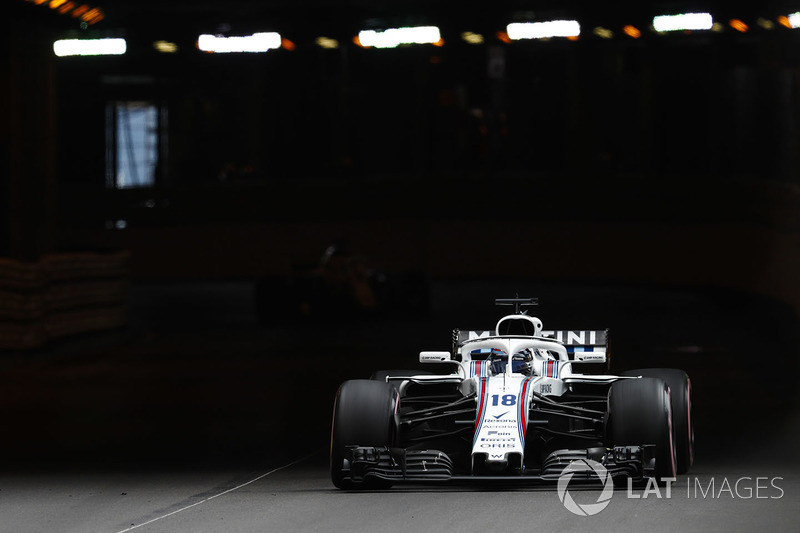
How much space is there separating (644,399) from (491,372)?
1216 mm

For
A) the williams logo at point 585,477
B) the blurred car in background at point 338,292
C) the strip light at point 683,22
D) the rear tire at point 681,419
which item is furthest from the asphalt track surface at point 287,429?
the strip light at point 683,22

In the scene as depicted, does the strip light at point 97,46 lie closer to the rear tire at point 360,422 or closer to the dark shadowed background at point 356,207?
the dark shadowed background at point 356,207

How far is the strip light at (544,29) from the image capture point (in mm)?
31031

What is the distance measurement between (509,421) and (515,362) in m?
0.96

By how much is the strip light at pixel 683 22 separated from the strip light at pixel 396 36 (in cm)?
432

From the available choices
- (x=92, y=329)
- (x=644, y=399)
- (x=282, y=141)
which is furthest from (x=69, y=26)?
(x=282, y=141)

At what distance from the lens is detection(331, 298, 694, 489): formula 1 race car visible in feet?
31.9

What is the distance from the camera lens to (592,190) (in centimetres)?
3684

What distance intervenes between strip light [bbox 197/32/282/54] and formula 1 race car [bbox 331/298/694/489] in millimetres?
20509

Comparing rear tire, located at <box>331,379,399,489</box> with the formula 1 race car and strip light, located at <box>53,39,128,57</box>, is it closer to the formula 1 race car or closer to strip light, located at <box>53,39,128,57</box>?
the formula 1 race car

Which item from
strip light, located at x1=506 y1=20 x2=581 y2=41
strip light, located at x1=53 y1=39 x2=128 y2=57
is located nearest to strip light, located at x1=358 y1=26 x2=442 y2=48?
strip light, located at x1=506 y1=20 x2=581 y2=41

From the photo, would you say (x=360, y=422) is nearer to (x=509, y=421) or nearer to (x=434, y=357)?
(x=509, y=421)

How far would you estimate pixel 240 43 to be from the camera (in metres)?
32.2

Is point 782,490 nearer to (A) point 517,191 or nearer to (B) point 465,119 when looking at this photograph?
(A) point 517,191
